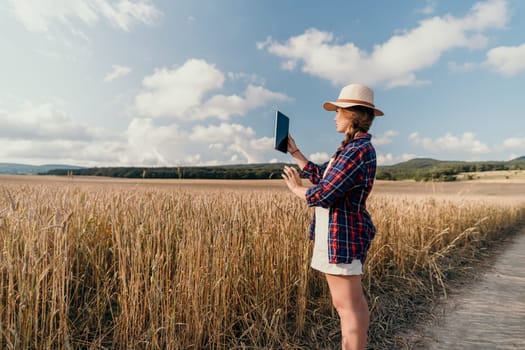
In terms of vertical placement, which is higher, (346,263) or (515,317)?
(346,263)

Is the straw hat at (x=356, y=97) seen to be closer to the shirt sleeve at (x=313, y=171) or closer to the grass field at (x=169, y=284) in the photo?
the shirt sleeve at (x=313, y=171)

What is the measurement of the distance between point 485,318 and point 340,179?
2982mm

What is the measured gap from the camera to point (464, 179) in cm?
4972

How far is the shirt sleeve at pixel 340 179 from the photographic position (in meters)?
1.80

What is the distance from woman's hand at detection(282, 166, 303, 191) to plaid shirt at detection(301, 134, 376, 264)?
0.15 m

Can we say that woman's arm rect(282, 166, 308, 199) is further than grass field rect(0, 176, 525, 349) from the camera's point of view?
No

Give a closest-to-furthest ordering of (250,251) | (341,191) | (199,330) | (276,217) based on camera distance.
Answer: (341,191), (199,330), (250,251), (276,217)

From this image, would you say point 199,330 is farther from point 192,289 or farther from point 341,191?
point 341,191

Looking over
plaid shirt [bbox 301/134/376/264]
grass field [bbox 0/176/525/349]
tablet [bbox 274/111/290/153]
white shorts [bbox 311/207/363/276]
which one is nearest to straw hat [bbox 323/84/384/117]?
plaid shirt [bbox 301/134/376/264]

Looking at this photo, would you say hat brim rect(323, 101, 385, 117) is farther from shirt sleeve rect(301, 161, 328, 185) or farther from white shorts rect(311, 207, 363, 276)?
white shorts rect(311, 207, 363, 276)

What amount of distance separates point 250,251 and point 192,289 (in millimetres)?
692

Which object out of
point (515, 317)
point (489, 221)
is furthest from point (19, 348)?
point (489, 221)

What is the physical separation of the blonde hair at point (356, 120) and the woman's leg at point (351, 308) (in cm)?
82

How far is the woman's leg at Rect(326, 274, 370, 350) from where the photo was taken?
6.38 ft
